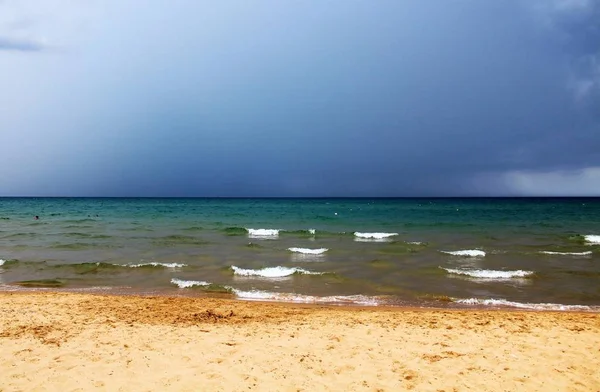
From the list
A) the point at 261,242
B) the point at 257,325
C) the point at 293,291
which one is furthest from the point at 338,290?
the point at 261,242

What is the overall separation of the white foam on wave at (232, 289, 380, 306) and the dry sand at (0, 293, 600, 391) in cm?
145

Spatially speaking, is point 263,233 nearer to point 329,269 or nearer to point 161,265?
point 161,265

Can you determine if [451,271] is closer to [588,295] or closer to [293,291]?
[588,295]

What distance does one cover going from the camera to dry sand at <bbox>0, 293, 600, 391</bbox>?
233 inches

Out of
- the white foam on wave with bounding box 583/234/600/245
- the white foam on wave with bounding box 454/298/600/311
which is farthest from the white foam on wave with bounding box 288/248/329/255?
the white foam on wave with bounding box 583/234/600/245

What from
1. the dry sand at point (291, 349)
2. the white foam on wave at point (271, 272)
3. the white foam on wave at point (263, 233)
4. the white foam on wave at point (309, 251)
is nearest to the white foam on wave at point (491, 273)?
the dry sand at point (291, 349)

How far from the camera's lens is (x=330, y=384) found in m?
5.82

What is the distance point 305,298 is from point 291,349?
5120 mm

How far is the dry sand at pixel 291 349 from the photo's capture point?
5.91 m

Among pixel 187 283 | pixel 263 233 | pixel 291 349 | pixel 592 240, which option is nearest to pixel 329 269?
pixel 187 283

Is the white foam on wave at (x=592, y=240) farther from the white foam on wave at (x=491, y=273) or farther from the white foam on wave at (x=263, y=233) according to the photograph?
the white foam on wave at (x=263, y=233)

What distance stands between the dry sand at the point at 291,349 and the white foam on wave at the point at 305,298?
56.9 inches

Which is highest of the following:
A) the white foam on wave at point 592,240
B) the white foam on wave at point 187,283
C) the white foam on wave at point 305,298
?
the white foam on wave at point 592,240

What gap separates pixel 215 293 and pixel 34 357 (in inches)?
259
